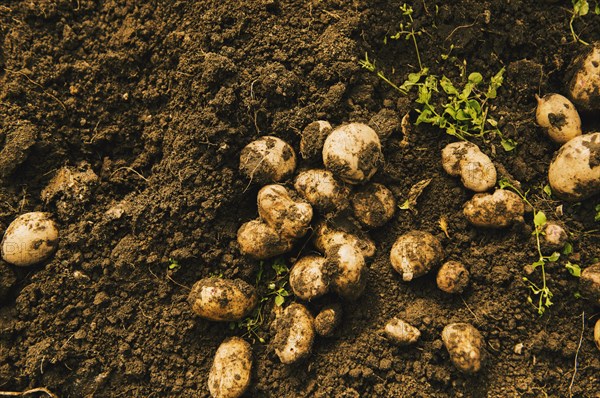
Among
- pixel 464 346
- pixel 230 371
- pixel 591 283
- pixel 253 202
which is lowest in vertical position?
pixel 230 371

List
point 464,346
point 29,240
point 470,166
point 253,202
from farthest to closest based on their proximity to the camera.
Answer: point 253,202
point 29,240
point 470,166
point 464,346

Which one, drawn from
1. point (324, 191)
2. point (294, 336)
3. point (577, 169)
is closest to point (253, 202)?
point (324, 191)

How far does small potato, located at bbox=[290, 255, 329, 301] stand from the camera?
277cm

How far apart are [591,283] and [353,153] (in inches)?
59.7

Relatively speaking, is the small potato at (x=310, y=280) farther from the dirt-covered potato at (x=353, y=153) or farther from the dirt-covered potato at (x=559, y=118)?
the dirt-covered potato at (x=559, y=118)

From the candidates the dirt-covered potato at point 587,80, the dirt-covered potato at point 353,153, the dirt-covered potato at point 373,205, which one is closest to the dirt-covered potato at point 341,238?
the dirt-covered potato at point 373,205

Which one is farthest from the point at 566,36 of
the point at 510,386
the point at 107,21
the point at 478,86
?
the point at 107,21

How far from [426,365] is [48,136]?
111 inches

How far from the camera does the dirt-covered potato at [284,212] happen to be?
2859 millimetres

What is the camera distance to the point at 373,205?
2.91 meters

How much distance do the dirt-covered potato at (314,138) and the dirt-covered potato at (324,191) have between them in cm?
12

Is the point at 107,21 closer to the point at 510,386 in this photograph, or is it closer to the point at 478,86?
the point at 478,86

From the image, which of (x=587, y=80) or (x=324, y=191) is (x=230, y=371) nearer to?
(x=324, y=191)

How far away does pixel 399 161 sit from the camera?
3.06m
